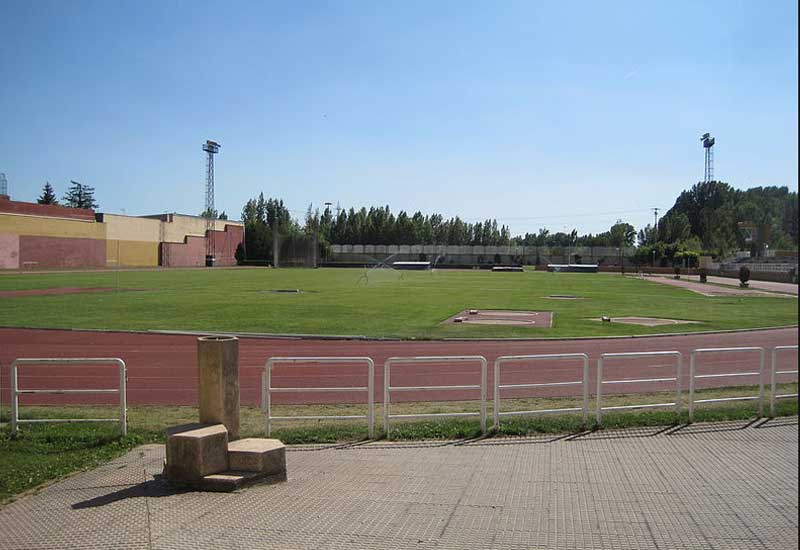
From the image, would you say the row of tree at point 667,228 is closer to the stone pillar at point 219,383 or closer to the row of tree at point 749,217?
the row of tree at point 749,217

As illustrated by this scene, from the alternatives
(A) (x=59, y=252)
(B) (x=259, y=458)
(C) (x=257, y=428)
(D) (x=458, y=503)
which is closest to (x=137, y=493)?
(B) (x=259, y=458)

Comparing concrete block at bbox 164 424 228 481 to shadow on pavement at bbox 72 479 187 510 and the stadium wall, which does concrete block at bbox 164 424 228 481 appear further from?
the stadium wall

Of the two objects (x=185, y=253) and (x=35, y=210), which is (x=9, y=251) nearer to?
(x=35, y=210)

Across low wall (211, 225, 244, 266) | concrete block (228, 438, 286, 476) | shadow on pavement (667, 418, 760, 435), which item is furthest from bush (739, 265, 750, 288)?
low wall (211, 225, 244, 266)

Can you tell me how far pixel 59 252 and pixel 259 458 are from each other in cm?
6945

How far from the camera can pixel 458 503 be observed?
7.04 m

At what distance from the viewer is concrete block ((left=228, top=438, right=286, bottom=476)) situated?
7992 mm

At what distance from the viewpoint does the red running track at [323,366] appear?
1465cm

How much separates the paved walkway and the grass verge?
2.86 ft

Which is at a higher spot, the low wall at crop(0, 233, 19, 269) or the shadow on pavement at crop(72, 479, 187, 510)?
the low wall at crop(0, 233, 19, 269)

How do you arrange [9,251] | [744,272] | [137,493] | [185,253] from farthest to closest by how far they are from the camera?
[185,253], [9,251], [137,493], [744,272]

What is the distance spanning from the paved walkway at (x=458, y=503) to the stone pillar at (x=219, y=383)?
1002mm

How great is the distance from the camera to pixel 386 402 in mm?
10070

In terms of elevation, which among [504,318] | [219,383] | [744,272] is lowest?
[504,318]
